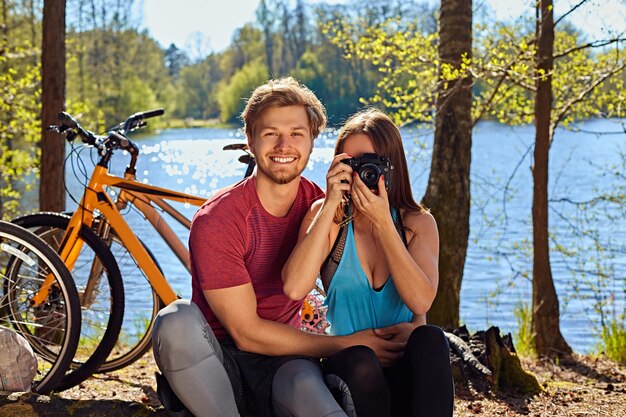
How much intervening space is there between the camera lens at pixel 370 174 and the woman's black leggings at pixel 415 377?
44 centimetres

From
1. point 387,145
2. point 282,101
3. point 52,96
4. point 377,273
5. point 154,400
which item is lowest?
point 154,400

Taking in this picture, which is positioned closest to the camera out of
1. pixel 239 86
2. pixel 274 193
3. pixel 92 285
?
pixel 274 193

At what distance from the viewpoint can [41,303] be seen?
11.2 ft

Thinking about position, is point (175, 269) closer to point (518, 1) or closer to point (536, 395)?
point (518, 1)

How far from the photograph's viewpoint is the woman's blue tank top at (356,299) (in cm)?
260

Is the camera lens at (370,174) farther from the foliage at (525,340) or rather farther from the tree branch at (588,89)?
the tree branch at (588,89)

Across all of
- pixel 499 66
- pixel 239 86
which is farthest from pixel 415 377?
pixel 239 86

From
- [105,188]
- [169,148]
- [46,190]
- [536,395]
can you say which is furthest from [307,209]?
[169,148]

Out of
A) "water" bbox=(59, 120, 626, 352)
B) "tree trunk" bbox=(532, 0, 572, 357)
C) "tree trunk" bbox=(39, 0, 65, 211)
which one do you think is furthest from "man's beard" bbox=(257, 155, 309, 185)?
"tree trunk" bbox=(532, 0, 572, 357)

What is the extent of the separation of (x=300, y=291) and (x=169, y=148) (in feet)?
125

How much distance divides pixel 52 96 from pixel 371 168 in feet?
10.5

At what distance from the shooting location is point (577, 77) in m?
6.29

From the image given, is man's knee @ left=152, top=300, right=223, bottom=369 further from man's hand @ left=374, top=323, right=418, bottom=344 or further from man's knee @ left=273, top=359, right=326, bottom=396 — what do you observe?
man's hand @ left=374, top=323, right=418, bottom=344

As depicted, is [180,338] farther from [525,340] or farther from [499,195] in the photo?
[499,195]
